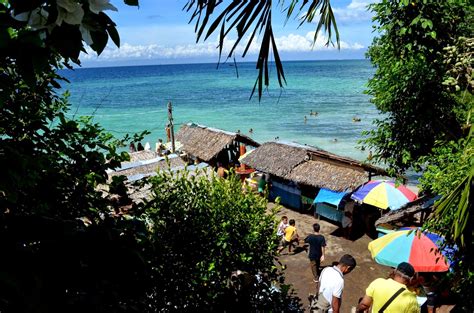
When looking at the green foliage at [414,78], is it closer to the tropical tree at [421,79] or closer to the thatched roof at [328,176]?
the tropical tree at [421,79]

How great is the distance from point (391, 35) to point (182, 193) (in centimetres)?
554

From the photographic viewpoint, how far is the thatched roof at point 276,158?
15203mm

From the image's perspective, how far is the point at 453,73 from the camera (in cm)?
645

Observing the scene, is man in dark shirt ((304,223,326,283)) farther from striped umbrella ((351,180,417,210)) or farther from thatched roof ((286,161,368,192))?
thatched roof ((286,161,368,192))

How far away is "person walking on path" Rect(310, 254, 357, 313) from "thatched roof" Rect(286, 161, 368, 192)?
23.8 ft

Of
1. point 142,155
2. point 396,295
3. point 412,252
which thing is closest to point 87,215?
point 396,295

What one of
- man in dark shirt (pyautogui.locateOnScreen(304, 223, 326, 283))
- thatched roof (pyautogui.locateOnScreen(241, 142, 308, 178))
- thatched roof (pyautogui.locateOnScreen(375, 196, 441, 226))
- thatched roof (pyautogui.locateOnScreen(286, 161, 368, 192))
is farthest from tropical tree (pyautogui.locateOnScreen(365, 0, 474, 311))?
thatched roof (pyautogui.locateOnScreen(241, 142, 308, 178))

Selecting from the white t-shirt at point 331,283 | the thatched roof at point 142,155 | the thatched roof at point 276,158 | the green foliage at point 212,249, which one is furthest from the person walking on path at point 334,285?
the thatched roof at point 142,155

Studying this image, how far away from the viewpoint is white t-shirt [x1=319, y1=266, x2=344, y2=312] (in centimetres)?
569

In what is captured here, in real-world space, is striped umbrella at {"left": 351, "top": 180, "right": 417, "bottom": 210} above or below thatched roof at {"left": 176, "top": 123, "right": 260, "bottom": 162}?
below

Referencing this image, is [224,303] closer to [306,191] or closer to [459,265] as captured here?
[459,265]

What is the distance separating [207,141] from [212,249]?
51.3ft

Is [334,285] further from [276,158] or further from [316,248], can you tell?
[276,158]

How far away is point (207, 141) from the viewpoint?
65.5 feet
